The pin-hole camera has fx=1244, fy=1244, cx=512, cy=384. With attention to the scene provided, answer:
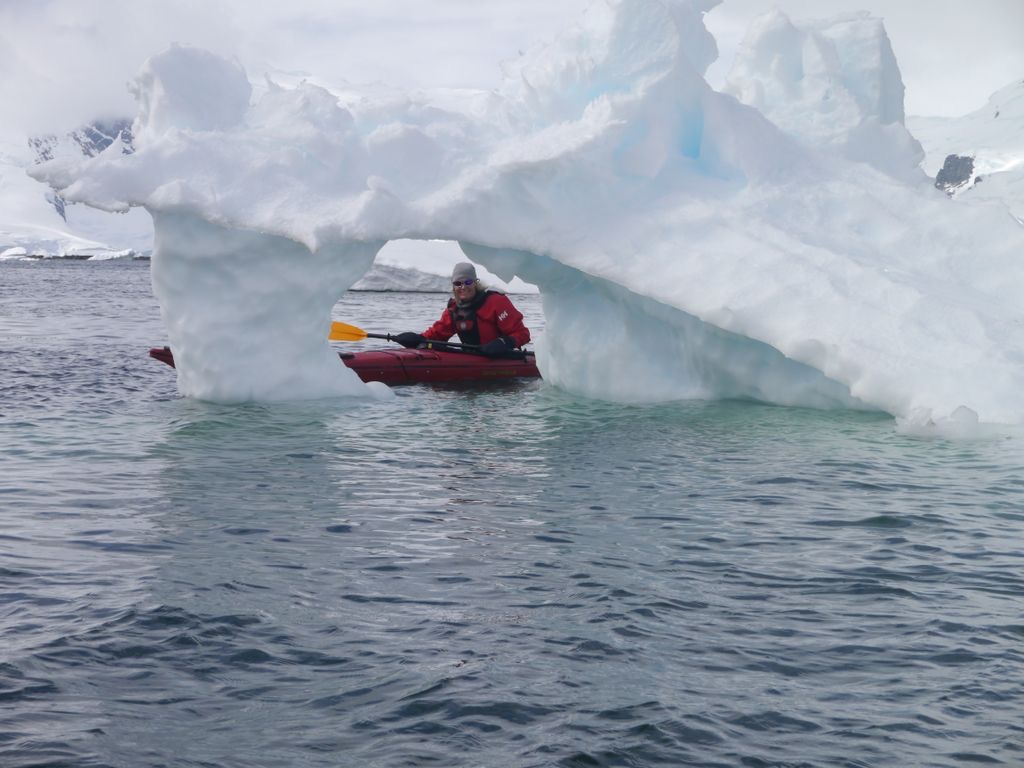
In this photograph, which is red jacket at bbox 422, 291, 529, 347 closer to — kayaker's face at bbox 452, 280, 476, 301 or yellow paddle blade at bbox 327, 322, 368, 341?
kayaker's face at bbox 452, 280, 476, 301

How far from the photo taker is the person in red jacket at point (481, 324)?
13422mm

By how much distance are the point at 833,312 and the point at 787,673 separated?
5.65m

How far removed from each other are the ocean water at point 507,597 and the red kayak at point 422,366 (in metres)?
3.12

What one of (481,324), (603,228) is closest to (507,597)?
(603,228)

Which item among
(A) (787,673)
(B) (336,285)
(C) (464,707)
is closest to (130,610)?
(C) (464,707)

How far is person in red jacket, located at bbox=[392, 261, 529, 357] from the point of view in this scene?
528 inches

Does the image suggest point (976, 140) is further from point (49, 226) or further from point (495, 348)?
point (495, 348)

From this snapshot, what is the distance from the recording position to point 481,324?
13648mm

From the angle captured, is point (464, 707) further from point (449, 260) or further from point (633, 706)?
point (449, 260)

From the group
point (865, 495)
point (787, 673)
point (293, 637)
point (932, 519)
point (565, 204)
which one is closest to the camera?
Answer: point (787, 673)

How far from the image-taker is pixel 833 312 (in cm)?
977

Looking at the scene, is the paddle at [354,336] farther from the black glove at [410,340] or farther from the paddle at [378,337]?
the black glove at [410,340]

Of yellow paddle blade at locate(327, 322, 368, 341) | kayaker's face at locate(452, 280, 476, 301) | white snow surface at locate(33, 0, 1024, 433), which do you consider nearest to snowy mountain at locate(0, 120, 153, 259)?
yellow paddle blade at locate(327, 322, 368, 341)

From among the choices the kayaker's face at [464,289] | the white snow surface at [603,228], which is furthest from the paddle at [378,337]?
the white snow surface at [603,228]
